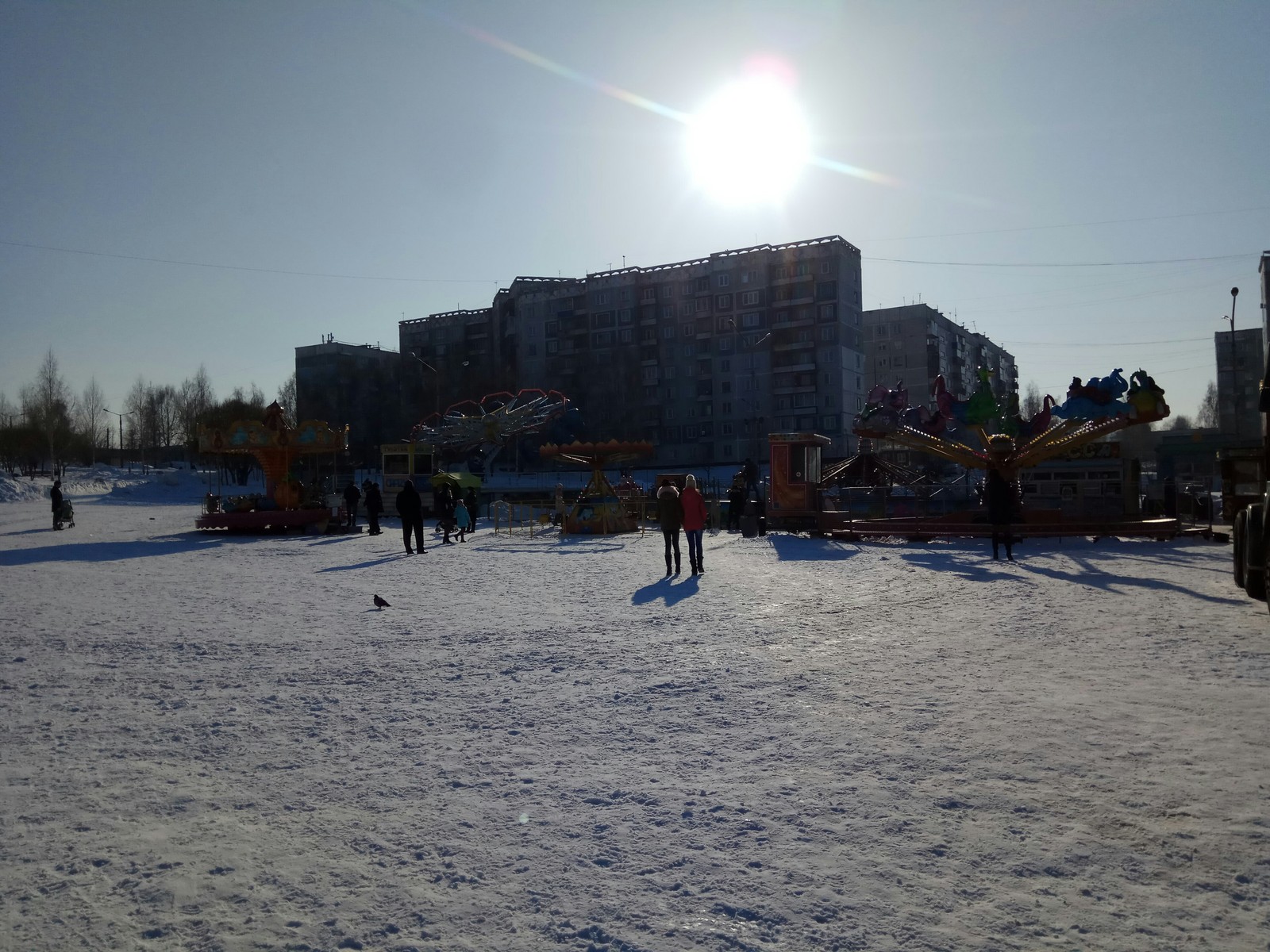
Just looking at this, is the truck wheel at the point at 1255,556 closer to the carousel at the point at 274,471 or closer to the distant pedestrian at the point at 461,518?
the distant pedestrian at the point at 461,518

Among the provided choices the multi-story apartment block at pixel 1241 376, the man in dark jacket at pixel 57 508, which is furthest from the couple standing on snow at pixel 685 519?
the multi-story apartment block at pixel 1241 376

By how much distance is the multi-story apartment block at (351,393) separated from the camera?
9006 centimetres

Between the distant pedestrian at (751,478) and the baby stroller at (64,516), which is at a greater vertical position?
the distant pedestrian at (751,478)

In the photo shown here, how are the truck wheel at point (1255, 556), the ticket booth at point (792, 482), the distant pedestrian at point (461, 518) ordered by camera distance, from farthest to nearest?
the ticket booth at point (792, 482) < the distant pedestrian at point (461, 518) < the truck wheel at point (1255, 556)

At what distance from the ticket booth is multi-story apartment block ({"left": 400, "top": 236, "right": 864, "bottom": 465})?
37.3m

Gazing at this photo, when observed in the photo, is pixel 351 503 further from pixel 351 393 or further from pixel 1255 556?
pixel 351 393

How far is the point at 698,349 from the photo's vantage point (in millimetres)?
72812

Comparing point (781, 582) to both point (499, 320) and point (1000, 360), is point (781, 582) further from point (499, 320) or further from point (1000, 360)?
point (1000, 360)

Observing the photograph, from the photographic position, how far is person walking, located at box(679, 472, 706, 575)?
14.5 metres

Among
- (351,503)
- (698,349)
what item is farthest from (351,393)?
(351,503)

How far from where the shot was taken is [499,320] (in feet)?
275

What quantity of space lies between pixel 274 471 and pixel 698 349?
47779 mm

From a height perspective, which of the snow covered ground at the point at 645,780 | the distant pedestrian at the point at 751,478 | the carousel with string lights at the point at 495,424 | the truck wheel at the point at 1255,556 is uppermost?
the carousel with string lights at the point at 495,424

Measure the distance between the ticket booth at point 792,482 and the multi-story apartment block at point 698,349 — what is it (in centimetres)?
3725
